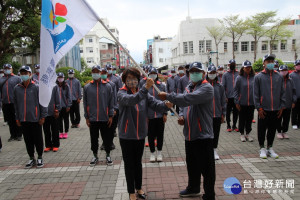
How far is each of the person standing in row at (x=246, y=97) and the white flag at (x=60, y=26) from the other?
487 centimetres

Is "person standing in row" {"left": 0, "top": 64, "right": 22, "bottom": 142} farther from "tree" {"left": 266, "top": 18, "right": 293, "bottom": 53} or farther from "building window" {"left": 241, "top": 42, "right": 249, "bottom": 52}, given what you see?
"building window" {"left": 241, "top": 42, "right": 249, "bottom": 52}

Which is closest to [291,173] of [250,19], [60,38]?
[60,38]

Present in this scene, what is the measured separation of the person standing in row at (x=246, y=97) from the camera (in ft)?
22.7

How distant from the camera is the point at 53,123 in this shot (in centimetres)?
672

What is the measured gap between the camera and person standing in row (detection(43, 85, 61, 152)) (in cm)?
660

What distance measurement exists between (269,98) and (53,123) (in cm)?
552

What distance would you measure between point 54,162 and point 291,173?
16.8 ft

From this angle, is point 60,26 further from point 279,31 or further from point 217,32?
point 279,31

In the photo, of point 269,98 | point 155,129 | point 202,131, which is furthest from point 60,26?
point 269,98

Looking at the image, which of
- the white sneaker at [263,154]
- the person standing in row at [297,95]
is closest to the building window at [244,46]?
the person standing in row at [297,95]

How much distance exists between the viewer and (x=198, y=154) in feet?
12.2

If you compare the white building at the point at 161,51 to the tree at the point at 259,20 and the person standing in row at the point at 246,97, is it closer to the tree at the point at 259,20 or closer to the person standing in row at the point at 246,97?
the tree at the point at 259,20

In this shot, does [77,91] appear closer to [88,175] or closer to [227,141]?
[88,175]

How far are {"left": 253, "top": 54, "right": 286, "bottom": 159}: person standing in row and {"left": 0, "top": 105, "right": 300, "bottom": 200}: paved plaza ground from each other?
70 centimetres
